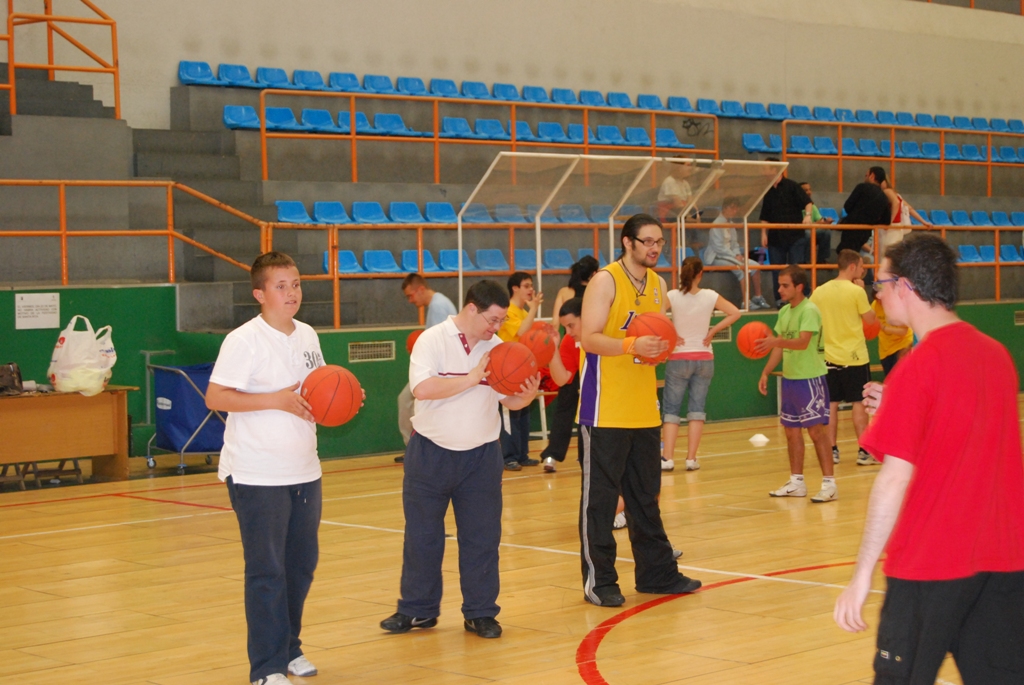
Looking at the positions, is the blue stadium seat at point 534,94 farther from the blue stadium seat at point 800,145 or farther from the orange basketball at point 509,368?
the orange basketball at point 509,368

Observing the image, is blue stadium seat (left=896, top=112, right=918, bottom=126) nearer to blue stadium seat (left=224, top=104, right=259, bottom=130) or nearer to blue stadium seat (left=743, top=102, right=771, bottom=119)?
blue stadium seat (left=743, top=102, right=771, bottom=119)

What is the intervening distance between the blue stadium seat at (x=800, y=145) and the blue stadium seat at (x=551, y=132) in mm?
4851

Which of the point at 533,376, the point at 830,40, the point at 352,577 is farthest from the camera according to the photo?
the point at 830,40

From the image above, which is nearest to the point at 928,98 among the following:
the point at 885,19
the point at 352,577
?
the point at 885,19

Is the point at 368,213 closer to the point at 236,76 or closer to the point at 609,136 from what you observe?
the point at 236,76

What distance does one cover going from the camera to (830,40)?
2259 centimetres

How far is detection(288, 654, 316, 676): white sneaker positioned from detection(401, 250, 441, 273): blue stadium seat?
9.05m

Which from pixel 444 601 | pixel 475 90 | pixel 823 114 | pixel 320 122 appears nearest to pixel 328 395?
pixel 444 601

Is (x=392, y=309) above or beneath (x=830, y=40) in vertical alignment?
beneath

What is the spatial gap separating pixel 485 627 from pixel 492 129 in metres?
12.3

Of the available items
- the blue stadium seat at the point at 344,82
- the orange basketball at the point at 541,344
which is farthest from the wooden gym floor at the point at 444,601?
the blue stadium seat at the point at 344,82

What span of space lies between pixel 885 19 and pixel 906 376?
22.2 m

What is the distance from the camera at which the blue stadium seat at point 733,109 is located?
20578mm

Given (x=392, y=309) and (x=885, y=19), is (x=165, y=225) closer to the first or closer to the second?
(x=392, y=309)
